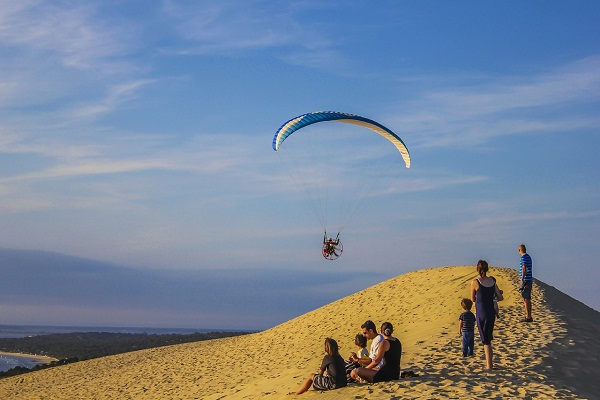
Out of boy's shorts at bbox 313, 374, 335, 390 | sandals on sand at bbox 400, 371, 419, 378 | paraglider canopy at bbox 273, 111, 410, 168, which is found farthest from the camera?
paraglider canopy at bbox 273, 111, 410, 168

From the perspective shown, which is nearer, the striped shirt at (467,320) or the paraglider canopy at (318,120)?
the striped shirt at (467,320)

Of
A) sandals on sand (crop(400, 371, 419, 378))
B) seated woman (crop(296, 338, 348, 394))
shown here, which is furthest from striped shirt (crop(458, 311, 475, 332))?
seated woman (crop(296, 338, 348, 394))

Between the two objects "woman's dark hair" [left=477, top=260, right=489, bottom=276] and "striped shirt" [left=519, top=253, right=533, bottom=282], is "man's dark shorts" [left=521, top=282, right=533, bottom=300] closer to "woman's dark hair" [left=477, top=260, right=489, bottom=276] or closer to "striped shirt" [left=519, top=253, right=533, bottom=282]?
"striped shirt" [left=519, top=253, right=533, bottom=282]

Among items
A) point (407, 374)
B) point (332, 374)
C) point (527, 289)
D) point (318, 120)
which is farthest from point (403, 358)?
point (318, 120)

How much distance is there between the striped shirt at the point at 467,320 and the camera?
61.5ft

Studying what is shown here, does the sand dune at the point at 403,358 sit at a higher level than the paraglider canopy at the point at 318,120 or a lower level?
lower

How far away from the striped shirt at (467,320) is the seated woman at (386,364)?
3334mm

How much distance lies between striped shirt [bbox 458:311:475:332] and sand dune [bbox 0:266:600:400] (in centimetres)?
84

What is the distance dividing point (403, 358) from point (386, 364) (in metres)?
4.39

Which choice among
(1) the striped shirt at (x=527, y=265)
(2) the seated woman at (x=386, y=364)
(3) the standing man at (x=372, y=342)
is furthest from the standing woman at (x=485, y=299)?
(1) the striped shirt at (x=527, y=265)

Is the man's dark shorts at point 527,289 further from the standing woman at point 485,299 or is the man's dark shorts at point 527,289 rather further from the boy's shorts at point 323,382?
the boy's shorts at point 323,382

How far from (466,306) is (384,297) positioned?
54.2 feet

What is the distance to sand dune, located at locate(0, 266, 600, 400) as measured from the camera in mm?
16500

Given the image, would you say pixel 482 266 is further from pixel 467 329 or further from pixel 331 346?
pixel 331 346
